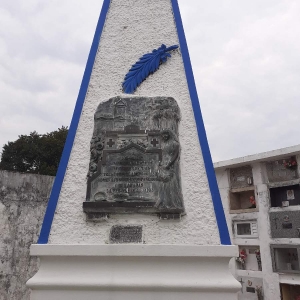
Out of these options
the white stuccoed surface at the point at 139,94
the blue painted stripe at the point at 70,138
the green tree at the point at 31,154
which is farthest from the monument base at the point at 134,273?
the green tree at the point at 31,154

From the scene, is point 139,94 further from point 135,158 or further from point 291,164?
point 291,164

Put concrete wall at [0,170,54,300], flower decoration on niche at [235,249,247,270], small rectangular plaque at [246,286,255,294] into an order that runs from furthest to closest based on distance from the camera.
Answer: flower decoration on niche at [235,249,247,270] < small rectangular plaque at [246,286,255,294] < concrete wall at [0,170,54,300]

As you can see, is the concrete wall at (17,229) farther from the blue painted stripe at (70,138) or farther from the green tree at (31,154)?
the green tree at (31,154)

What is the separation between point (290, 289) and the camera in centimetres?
1116

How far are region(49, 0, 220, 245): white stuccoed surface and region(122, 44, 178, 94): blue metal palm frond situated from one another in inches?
2.7

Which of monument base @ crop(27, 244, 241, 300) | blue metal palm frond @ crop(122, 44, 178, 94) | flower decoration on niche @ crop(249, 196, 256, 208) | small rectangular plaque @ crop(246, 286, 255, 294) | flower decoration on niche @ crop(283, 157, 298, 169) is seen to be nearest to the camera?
monument base @ crop(27, 244, 241, 300)

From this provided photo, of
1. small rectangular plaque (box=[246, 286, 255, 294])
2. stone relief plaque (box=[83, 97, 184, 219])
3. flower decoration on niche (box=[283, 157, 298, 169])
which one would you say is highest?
flower decoration on niche (box=[283, 157, 298, 169])

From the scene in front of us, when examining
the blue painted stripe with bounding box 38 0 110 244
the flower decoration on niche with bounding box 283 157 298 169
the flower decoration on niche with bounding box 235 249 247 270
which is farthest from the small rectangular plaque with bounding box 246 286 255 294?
the blue painted stripe with bounding box 38 0 110 244

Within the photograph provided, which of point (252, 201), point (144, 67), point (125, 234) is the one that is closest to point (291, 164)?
point (252, 201)

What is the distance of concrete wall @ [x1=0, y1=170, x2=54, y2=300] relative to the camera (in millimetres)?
7269

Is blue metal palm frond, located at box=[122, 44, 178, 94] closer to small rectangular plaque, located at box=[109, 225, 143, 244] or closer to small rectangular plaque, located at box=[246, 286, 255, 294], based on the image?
small rectangular plaque, located at box=[109, 225, 143, 244]

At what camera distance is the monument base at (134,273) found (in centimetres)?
273

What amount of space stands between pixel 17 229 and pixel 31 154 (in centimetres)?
1302

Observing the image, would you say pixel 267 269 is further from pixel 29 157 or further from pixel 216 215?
pixel 29 157
